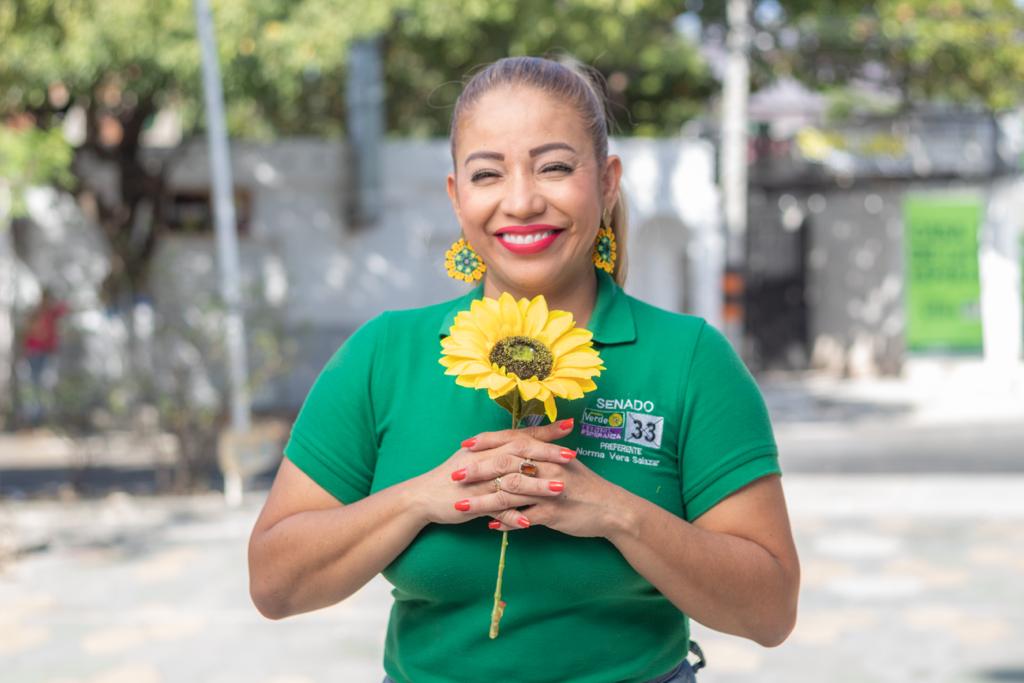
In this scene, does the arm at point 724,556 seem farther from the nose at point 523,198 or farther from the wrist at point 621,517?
the nose at point 523,198

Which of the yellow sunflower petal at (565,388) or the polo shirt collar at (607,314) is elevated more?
the polo shirt collar at (607,314)

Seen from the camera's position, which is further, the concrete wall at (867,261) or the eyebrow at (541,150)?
the concrete wall at (867,261)

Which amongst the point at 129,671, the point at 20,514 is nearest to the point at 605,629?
the point at 129,671

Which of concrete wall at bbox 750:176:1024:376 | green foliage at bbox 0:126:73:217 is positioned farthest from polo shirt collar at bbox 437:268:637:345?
concrete wall at bbox 750:176:1024:376

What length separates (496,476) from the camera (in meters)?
1.56

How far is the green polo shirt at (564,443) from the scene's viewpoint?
1704mm

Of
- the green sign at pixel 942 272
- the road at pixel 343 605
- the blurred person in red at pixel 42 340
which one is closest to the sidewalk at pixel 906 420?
the green sign at pixel 942 272

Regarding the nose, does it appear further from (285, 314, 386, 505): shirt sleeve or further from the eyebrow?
(285, 314, 386, 505): shirt sleeve

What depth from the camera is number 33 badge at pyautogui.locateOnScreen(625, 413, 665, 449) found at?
67.2 inches

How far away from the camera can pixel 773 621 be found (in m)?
1.75

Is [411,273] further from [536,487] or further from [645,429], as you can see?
[536,487]

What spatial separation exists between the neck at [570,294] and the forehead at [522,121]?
0.21 meters

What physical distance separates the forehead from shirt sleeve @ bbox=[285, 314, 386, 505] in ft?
1.12

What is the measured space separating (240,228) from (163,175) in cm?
117
